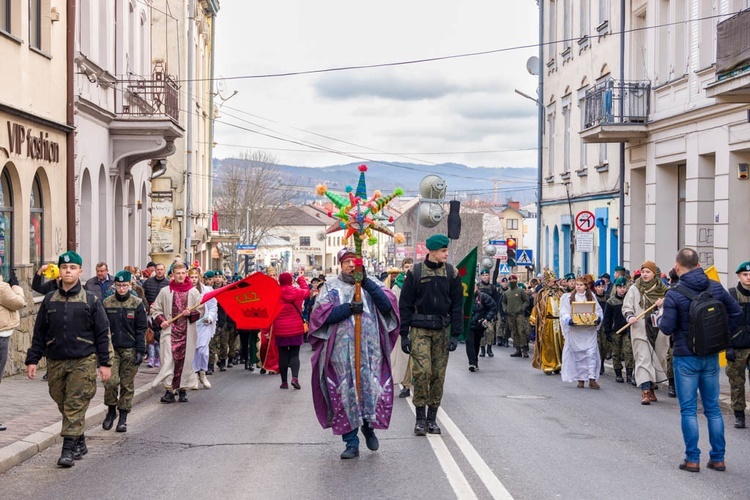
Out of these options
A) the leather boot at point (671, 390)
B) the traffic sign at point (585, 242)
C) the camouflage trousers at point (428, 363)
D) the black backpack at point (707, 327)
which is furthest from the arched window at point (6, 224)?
the traffic sign at point (585, 242)

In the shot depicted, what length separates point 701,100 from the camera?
73.2ft

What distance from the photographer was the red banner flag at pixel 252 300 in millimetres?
14180

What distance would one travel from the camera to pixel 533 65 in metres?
39.3

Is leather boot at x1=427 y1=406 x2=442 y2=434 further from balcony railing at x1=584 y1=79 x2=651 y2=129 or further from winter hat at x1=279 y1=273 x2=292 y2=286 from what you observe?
balcony railing at x1=584 y1=79 x2=651 y2=129

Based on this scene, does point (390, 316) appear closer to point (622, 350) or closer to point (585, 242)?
point (622, 350)

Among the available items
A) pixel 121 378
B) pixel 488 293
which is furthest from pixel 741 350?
pixel 488 293

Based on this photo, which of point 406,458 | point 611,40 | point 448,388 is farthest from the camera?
point 611,40

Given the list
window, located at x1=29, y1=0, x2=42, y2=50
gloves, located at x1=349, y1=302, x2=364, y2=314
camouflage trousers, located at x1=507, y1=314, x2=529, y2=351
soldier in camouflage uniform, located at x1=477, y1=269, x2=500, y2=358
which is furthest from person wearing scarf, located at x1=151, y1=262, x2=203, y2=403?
camouflage trousers, located at x1=507, y1=314, x2=529, y2=351

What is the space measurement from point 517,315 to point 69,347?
50.6ft

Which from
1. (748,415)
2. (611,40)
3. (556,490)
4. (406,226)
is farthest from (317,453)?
(406,226)

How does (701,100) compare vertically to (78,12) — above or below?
below

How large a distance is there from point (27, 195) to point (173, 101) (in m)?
8.20

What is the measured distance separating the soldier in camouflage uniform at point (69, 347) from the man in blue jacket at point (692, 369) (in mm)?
4968

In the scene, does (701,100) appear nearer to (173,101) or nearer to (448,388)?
(448,388)
